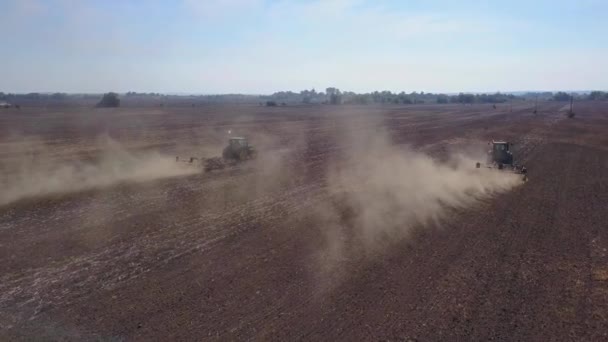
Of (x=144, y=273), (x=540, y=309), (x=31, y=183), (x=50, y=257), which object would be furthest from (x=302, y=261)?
(x=31, y=183)

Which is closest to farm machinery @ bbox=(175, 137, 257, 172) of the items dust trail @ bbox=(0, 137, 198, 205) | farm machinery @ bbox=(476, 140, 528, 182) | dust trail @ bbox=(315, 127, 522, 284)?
dust trail @ bbox=(0, 137, 198, 205)

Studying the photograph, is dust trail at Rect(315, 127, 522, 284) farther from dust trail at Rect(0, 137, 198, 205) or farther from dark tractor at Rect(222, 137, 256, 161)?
dust trail at Rect(0, 137, 198, 205)

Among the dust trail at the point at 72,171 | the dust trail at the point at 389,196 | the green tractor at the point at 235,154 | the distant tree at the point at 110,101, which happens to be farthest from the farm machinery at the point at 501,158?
the distant tree at the point at 110,101

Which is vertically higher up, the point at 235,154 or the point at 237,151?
the point at 237,151

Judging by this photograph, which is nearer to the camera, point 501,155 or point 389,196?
point 389,196

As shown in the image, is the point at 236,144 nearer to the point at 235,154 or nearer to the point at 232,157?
the point at 235,154

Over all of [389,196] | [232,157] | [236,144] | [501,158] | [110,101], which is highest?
[110,101]

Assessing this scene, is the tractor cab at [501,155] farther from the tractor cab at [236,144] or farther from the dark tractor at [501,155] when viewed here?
the tractor cab at [236,144]

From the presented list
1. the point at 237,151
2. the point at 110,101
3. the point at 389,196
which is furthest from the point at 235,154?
the point at 110,101

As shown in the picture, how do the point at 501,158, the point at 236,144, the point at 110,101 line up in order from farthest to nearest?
1. the point at 110,101
2. the point at 236,144
3. the point at 501,158

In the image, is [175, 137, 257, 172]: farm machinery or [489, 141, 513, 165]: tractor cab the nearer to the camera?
[489, 141, 513, 165]: tractor cab
